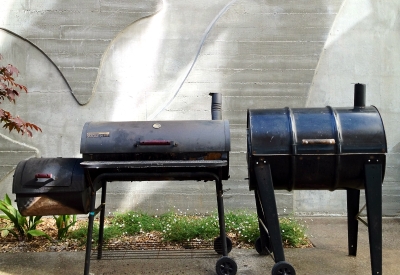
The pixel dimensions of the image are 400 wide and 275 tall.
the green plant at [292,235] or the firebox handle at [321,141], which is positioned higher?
the firebox handle at [321,141]

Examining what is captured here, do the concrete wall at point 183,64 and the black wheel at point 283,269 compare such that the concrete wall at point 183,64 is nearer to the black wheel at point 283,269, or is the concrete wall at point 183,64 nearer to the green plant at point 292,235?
the green plant at point 292,235

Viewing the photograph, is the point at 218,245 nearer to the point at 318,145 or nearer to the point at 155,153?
the point at 155,153

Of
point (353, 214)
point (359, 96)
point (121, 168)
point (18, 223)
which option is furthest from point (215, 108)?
point (18, 223)

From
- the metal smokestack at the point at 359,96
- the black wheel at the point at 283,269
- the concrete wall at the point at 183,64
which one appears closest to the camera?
the black wheel at the point at 283,269

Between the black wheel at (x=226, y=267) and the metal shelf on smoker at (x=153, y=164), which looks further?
the black wheel at (x=226, y=267)

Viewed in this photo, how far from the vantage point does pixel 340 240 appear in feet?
19.2

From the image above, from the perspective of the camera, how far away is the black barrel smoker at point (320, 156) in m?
4.24

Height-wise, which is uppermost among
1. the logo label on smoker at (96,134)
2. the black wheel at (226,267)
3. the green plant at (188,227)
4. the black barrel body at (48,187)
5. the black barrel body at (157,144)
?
the logo label on smoker at (96,134)

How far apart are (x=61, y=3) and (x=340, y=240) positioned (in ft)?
17.7

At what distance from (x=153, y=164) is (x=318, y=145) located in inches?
62.5

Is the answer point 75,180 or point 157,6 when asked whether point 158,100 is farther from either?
point 75,180

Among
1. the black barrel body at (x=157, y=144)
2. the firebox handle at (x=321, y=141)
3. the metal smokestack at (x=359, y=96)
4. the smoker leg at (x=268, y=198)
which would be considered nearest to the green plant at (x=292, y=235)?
the smoker leg at (x=268, y=198)

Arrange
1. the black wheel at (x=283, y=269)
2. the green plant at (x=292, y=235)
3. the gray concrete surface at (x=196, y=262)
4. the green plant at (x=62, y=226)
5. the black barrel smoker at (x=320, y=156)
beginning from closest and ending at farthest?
the black wheel at (x=283, y=269), the black barrel smoker at (x=320, y=156), the gray concrete surface at (x=196, y=262), the green plant at (x=292, y=235), the green plant at (x=62, y=226)

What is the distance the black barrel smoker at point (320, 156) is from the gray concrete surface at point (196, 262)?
64 cm
